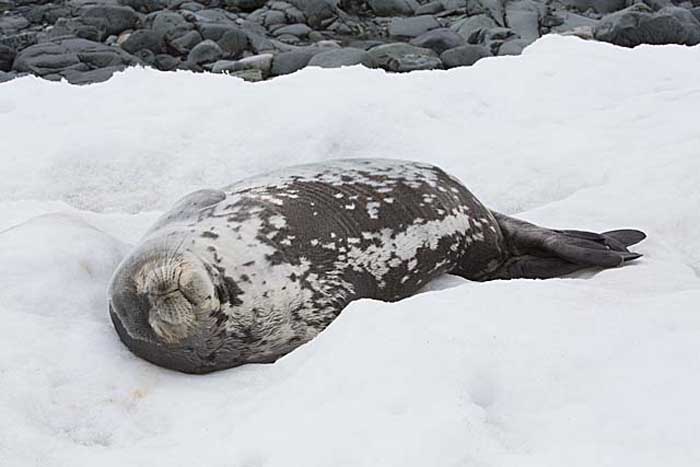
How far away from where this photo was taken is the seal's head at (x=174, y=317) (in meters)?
2.69

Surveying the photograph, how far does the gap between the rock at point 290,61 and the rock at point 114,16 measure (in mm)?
3544

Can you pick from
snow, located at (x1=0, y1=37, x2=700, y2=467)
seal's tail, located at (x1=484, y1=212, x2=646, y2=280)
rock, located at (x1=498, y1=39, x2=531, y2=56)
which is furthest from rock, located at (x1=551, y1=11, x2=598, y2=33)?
seal's tail, located at (x1=484, y1=212, x2=646, y2=280)

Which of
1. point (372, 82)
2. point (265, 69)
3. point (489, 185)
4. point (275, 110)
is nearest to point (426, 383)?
point (489, 185)

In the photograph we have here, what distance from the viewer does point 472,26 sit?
42.1 feet

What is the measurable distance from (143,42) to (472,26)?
4567mm

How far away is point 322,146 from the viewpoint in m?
4.70

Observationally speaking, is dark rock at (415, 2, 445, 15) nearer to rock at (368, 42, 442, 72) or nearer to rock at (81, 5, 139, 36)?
rock at (368, 42, 442, 72)

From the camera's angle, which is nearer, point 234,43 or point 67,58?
point 67,58

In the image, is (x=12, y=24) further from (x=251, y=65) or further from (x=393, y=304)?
(x=393, y=304)

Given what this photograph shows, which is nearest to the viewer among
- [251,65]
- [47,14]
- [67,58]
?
[251,65]

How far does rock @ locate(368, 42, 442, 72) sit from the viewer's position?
10375 millimetres

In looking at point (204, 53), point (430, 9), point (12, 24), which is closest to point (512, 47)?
point (430, 9)

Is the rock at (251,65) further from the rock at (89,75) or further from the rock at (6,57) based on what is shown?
the rock at (6,57)

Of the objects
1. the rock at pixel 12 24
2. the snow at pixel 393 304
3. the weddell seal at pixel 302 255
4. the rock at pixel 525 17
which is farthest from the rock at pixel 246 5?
the weddell seal at pixel 302 255
